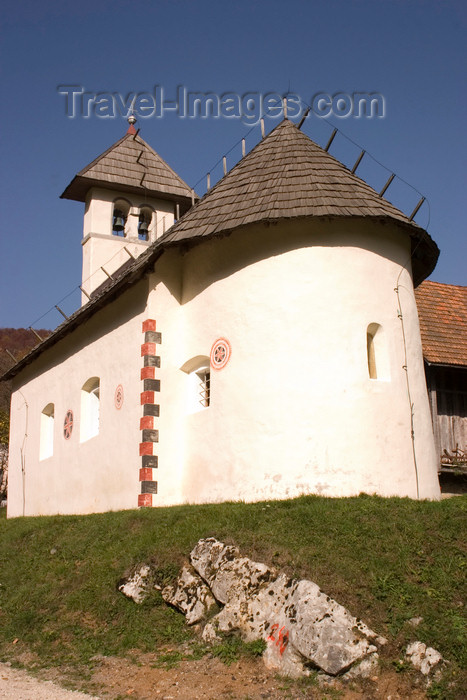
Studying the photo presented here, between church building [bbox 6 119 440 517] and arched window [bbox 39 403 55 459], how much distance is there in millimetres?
3979

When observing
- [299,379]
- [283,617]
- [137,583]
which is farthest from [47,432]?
[283,617]

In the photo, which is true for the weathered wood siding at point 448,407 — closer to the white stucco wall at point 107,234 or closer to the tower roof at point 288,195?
the tower roof at point 288,195

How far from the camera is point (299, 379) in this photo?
1262 cm

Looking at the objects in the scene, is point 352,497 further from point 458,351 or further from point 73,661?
point 458,351

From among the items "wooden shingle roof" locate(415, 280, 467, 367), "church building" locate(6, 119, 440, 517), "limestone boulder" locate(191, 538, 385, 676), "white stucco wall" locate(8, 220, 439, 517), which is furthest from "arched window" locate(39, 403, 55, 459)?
"limestone boulder" locate(191, 538, 385, 676)

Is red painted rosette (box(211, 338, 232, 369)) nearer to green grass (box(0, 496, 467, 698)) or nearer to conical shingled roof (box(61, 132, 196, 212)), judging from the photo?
green grass (box(0, 496, 467, 698))

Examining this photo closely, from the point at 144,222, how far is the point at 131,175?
1.48 m

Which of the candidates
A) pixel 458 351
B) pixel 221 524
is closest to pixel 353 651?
pixel 221 524

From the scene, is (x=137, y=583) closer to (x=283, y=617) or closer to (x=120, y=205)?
(x=283, y=617)

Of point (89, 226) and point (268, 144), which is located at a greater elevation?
point (89, 226)

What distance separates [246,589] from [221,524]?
1.63m

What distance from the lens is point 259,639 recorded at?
8.70 meters

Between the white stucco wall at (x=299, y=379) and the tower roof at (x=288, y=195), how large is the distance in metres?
0.38

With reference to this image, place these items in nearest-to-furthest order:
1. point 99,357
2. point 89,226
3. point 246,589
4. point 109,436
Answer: point 246,589 → point 109,436 → point 99,357 → point 89,226
